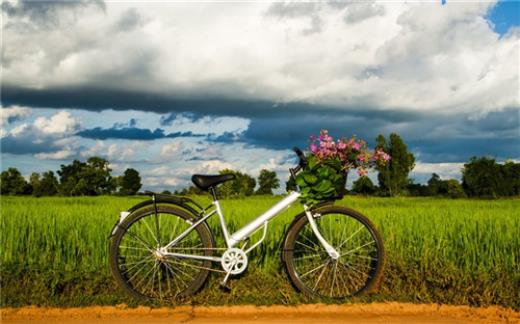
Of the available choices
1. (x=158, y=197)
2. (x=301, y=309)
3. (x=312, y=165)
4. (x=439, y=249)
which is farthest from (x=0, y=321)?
(x=439, y=249)

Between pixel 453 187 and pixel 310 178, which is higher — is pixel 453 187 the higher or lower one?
the higher one

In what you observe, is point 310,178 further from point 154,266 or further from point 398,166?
point 398,166

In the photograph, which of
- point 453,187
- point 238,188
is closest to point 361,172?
point 238,188

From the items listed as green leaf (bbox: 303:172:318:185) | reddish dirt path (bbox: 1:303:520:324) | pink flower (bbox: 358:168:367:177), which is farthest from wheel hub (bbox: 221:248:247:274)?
pink flower (bbox: 358:168:367:177)

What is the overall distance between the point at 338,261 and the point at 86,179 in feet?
80.4

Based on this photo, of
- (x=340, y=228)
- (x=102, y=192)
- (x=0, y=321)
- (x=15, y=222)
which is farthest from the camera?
(x=102, y=192)

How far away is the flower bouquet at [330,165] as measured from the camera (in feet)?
18.5

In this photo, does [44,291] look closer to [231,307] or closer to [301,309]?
[231,307]

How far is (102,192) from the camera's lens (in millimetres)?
28859

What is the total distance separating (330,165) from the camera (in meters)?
5.80

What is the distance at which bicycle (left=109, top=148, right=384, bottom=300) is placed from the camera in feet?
18.6

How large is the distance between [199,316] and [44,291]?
5.91ft

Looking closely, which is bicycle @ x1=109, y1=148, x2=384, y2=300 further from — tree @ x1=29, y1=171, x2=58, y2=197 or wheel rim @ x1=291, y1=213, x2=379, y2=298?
tree @ x1=29, y1=171, x2=58, y2=197

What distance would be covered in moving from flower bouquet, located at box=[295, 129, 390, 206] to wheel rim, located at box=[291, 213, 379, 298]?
1.06 ft
